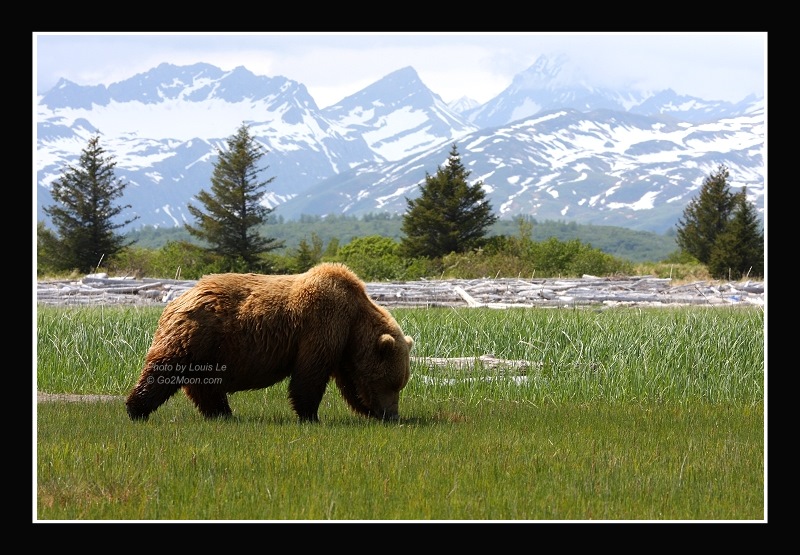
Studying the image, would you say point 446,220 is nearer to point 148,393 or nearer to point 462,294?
point 462,294

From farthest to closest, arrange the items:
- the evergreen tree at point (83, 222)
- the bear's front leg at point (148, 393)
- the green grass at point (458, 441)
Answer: the evergreen tree at point (83, 222) < the bear's front leg at point (148, 393) < the green grass at point (458, 441)

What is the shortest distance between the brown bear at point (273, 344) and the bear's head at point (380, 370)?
0.01 metres

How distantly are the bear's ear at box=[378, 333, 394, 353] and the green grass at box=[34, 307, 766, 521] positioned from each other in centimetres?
88

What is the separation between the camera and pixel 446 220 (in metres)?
70.9

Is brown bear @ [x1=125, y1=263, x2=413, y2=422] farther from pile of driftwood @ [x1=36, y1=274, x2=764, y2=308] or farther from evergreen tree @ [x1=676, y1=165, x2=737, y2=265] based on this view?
evergreen tree @ [x1=676, y1=165, x2=737, y2=265]

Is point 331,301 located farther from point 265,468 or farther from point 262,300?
point 265,468

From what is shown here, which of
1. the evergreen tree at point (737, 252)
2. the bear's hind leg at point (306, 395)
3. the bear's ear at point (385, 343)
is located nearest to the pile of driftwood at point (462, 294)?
the bear's ear at point (385, 343)

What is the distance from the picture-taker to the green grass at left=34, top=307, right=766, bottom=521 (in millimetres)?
7145

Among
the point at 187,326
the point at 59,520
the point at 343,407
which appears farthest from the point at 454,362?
the point at 59,520

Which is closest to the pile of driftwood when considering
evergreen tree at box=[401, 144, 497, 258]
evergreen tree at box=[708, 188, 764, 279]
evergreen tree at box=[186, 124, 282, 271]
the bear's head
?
the bear's head

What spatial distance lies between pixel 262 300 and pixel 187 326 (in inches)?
36.0

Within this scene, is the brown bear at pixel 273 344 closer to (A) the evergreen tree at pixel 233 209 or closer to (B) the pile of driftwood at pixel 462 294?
(B) the pile of driftwood at pixel 462 294

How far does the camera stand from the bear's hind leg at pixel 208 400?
10984mm

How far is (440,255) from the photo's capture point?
2749 inches
